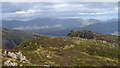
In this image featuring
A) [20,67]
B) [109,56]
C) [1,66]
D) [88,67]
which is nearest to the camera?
[1,66]

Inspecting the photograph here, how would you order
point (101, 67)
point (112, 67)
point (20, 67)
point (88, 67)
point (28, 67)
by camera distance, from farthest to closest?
point (112, 67) → point (101, 67) → point (88, 67) → point (28, 67) → point (20, 67)

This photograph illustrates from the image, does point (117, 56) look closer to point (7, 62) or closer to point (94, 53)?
point (94, 53)

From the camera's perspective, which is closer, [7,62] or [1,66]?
[1,66]

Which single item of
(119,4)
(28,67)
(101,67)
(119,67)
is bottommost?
(119,67)

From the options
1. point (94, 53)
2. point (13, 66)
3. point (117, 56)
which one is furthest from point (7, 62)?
point (117, 56)

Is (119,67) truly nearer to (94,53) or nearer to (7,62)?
(94,53)

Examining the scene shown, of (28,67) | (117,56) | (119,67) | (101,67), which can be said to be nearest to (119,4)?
(117,56)

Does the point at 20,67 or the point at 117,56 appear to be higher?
the point at 20,67

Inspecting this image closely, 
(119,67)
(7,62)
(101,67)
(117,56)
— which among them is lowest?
(117,56)

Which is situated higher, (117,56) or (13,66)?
(13,66)
